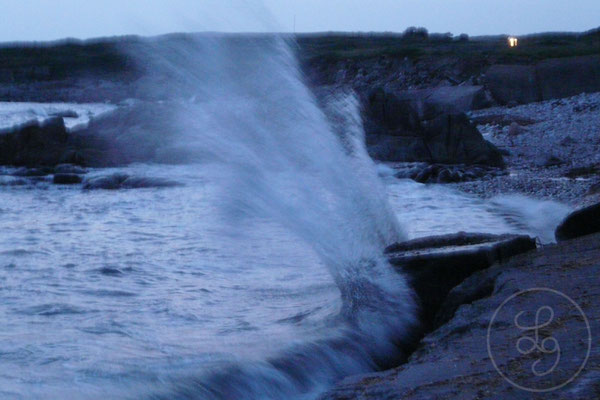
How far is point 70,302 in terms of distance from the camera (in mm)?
5488

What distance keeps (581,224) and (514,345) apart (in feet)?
7.80

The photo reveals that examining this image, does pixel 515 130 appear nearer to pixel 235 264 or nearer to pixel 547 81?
pixel 547 81

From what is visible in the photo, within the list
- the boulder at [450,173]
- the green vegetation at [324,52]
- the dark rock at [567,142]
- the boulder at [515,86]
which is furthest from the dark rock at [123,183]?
the green vegetation at [324,52]

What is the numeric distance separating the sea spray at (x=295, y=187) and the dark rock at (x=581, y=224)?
3.87 ft

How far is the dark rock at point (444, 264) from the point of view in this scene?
4.96 meters

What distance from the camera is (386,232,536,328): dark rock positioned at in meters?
4.96

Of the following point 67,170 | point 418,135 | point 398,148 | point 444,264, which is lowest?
point 67,170

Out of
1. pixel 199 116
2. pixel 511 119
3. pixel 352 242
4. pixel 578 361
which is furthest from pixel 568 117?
pixel 578 361

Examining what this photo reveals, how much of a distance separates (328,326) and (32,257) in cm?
318

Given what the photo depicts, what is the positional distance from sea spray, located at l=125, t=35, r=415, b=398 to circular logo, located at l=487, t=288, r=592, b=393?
2.93 ft

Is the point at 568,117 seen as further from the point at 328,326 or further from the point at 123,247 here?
the point at 328,326

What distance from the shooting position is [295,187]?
21.7 feet

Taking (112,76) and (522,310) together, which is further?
(112,76)

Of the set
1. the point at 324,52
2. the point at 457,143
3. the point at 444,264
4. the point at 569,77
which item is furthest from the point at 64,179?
the point at 324,52
